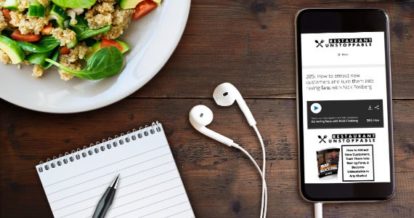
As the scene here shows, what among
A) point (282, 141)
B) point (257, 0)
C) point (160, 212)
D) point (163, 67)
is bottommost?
point (160, 212)

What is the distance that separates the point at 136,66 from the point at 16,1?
0.19 meters

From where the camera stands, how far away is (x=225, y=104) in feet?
2.89

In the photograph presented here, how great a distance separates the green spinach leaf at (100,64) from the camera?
2.61 ft

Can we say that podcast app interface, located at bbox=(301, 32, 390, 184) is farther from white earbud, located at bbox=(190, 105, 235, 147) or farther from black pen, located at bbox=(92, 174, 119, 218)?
black pen, located at bbox=(92, 174, 119, 218)

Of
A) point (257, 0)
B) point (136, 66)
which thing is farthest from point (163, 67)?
point (257, 0)

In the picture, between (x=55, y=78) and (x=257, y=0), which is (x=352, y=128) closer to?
(x=257, y=0)

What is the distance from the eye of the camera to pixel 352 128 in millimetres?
881

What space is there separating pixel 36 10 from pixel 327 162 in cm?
50

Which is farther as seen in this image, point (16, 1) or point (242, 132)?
point (242, 132)

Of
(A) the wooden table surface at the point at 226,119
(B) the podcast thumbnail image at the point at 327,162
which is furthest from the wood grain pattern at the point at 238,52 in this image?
(B) the podcast thumbnail image at the point at 327,162

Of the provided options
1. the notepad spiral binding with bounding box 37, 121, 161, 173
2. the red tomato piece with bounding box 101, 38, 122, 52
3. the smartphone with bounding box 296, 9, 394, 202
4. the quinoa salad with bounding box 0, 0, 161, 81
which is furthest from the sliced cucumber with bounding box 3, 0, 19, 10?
the smartphone with bounding box 296, 9, 394, 202

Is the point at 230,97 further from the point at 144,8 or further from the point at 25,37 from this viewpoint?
the point at 25,37

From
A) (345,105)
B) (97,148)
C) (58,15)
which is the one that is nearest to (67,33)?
(58,15)

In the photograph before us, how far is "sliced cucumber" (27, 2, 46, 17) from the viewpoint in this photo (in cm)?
77
